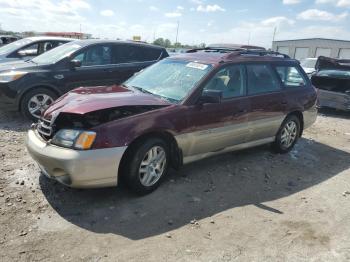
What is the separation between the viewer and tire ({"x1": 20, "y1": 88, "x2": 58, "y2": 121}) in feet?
23.0

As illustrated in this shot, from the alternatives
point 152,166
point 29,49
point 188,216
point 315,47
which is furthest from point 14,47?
point 315,47

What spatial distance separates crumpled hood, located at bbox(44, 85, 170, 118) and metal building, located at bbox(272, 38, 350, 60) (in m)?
42.6

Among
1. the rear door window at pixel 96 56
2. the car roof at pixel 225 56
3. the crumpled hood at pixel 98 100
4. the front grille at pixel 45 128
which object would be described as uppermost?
the car roof at pixel 225 56

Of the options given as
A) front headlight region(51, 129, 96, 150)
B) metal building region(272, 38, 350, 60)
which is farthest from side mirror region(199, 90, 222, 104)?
metal building region(272, 38, 350, 60)

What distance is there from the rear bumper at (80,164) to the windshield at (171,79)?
1210mm

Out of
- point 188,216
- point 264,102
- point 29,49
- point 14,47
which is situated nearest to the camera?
point 188,216

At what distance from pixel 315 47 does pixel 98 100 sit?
1830 inches

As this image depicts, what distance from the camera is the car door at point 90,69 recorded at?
7344 mm

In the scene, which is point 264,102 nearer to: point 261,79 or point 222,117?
point 261,79

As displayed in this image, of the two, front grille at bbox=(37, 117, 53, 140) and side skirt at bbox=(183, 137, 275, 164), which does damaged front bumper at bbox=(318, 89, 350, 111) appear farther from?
front grille at bbox=(37, 117, 53, 140)

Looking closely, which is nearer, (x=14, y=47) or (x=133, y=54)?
(x=133, y=54)

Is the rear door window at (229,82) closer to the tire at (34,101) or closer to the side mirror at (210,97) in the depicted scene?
the side mirror at (210,97)

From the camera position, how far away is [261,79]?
5.61 m

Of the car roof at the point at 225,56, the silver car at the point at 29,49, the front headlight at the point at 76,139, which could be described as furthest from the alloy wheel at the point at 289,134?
the silver car at the point at 29,49
